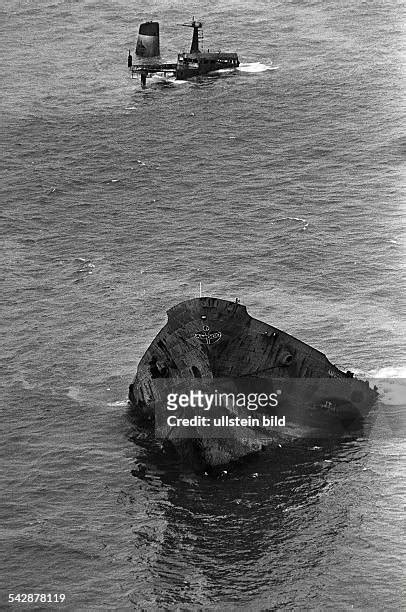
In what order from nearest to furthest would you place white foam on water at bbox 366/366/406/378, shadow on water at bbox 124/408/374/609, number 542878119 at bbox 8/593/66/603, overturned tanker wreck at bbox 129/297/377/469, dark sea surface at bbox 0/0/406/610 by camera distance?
number 542878119 at bbox 8/593/66/603
shadow on water at bbox 124/408/374/609
dark sea surface at bbox 0/0/406/610
overturned tanker wreck at bbox 129/297/377/469
white foam on water at bbox 366/366/406/378

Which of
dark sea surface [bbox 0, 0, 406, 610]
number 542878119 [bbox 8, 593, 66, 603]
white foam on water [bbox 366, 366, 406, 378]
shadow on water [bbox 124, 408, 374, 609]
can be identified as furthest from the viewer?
white foam on water [bbox 366, 366, 406, 378]

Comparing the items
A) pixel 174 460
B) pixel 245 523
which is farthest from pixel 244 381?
pixel 245 523

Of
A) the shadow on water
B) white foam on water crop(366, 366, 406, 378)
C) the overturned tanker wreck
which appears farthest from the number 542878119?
white foam on water crop(366, 366, 406, 378)

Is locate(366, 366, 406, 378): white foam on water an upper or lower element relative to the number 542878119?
upper

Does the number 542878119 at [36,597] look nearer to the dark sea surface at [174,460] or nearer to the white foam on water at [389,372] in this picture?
the dark sea surface at [174,460]

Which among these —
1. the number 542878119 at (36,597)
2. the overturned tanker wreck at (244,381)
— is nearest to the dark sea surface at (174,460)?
the number 542878119 at (36,597)

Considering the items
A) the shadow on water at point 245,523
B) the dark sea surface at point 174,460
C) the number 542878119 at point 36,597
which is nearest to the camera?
the number 542878119 at point 36,597

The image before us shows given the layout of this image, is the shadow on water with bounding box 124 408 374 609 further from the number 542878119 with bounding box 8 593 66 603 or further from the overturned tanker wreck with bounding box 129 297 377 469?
the number 542878119 with bounding box 8 593 66 603
